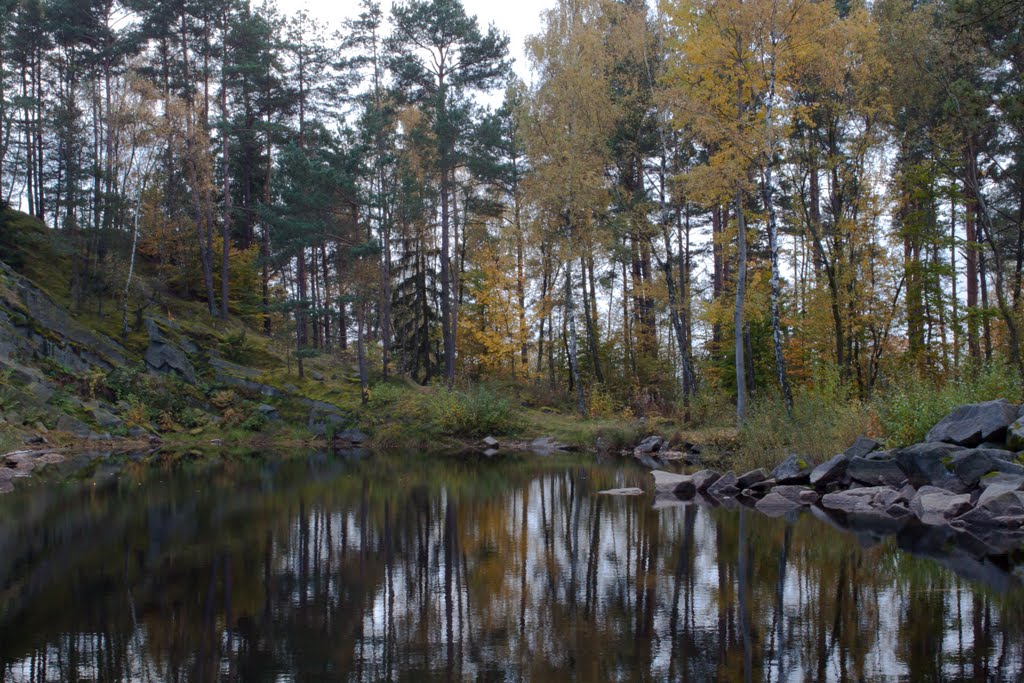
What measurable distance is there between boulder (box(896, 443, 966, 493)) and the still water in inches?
104

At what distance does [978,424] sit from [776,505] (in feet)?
11.5

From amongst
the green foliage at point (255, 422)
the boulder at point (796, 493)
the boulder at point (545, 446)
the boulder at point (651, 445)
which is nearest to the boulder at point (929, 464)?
the boulder at point (796, 493)

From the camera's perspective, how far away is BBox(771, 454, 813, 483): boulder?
50.9 ft

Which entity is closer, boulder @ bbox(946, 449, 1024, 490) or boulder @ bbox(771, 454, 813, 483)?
boulder @ bbox(946, 449, 1024, 490)

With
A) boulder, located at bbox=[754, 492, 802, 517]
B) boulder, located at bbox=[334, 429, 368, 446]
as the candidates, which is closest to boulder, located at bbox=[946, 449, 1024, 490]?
boulder, located at bbox=[754, 492, 802, 517]

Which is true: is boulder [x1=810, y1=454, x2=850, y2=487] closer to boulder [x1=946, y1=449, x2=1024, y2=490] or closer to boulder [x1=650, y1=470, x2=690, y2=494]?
boulder [x1=946, y1=449, x2=1024, y2=490]

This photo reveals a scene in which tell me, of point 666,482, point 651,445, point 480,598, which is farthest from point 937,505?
point 651,445

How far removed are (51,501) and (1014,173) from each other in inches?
982

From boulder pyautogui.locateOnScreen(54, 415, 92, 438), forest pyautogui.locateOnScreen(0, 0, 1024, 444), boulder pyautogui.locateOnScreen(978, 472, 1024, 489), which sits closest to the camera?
boulder pyautogui.locateOnScreen(978, 472, 1024, 489)

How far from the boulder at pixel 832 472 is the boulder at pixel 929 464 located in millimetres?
1117

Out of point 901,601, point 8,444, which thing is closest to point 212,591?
point 901,601

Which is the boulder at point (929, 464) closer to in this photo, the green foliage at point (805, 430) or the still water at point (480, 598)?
the green foliage at point (805, 430)

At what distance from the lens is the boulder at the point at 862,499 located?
44.8 ft

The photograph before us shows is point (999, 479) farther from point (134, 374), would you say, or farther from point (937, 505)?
point (134, 374)
